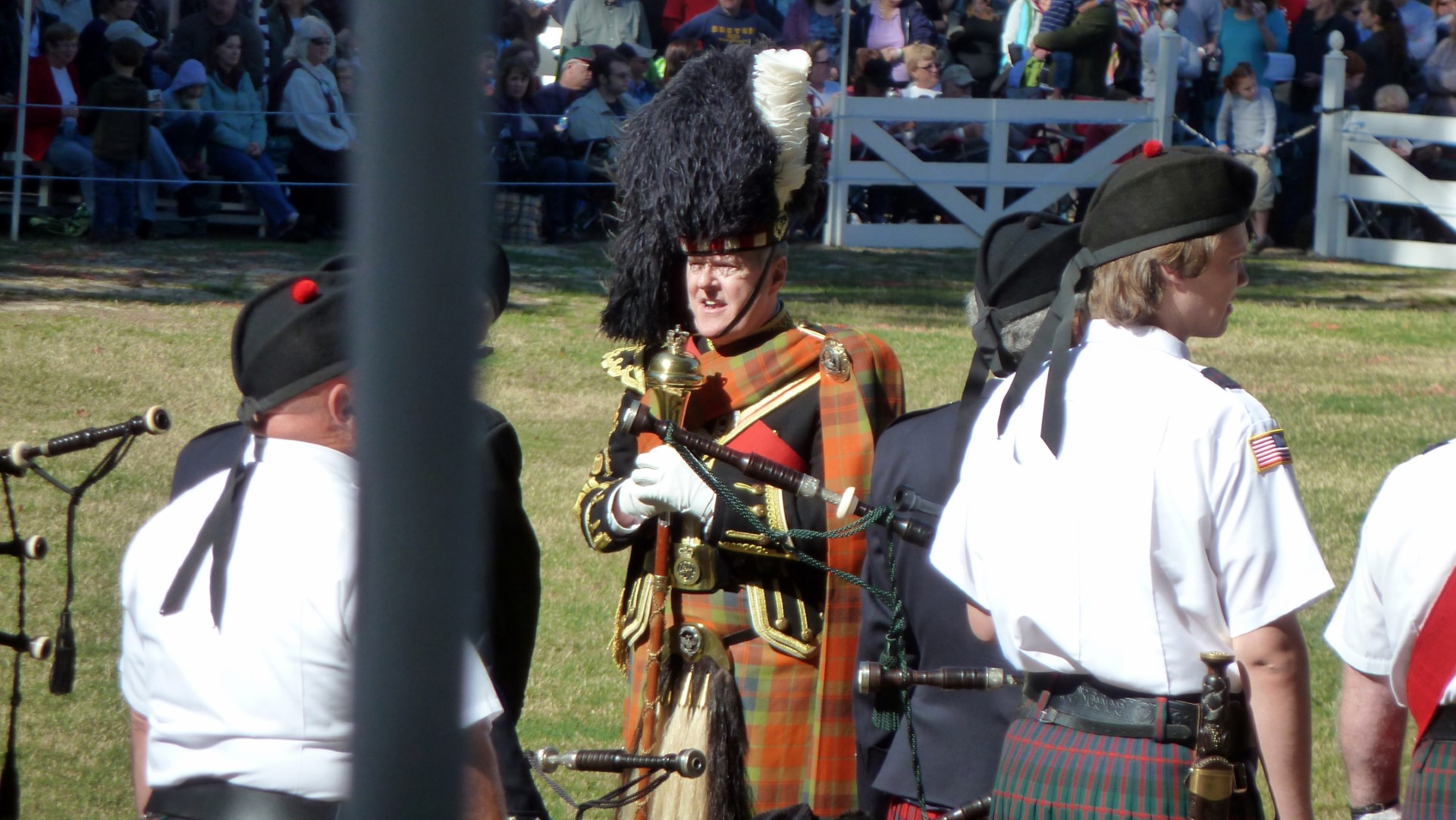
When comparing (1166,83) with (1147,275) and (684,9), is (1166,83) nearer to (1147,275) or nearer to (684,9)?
(684,9)

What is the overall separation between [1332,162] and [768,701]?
44.1ft

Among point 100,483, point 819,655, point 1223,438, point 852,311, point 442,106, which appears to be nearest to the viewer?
point 442,106

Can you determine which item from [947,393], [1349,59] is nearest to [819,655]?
[947,393]

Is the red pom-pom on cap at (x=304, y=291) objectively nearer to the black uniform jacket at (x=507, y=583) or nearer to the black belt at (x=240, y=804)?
the black uniform jacket at (x=507, y=583)

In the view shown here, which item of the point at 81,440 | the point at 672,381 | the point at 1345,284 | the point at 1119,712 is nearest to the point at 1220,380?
the point at 1119,712

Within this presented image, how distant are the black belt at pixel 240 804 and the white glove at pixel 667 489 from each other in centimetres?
113

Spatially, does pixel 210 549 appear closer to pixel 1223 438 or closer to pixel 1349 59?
pixel 1223 438

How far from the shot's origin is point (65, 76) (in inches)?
471

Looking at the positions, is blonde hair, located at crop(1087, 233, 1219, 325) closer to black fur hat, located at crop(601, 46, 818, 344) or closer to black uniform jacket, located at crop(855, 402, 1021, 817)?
black uniform jacket, located at crop(855, 402, 1021, 817)

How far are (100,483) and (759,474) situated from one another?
17.4 ft

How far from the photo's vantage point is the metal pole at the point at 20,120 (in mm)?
11391

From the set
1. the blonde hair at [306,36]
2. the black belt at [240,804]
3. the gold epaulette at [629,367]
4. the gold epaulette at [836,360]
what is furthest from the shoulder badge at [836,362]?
the blonde hair at [306,36]

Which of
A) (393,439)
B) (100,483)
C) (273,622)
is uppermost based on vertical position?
(393,439)

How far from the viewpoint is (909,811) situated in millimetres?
3178
